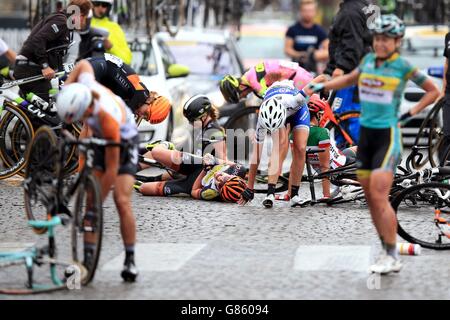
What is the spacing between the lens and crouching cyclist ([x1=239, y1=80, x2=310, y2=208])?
42.4 feet

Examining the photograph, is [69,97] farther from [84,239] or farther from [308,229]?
[308,229]

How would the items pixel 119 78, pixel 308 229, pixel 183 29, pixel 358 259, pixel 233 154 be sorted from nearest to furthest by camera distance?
pixel 358 259 < pixel 308 229 < pixel 119 78 < pixel 233 154 < pixel 183 29

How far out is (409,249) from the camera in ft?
34.2

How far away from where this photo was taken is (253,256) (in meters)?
10.4

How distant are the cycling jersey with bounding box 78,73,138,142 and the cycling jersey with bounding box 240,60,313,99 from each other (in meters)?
4.28

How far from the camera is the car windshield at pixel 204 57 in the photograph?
2067cm

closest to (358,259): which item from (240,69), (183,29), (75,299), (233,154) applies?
(75,299)

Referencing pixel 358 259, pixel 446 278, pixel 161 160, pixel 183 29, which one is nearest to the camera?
→ pixel 446 278

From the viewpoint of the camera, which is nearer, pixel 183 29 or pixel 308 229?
pixel 308 229

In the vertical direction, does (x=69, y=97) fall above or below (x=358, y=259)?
above

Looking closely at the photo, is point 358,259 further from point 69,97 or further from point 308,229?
point 69,97

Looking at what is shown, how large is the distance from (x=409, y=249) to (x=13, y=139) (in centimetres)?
Answer: 558

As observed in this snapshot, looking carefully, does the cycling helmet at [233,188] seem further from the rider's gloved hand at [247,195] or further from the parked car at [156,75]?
the parked car at [156,75]

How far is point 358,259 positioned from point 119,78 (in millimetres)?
3600
